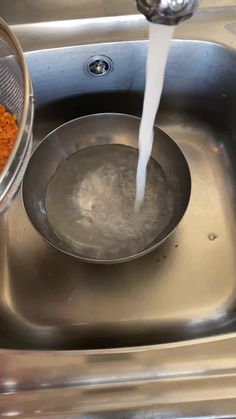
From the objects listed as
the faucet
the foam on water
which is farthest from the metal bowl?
the faucet

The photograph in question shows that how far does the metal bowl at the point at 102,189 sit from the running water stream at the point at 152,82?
44 mm

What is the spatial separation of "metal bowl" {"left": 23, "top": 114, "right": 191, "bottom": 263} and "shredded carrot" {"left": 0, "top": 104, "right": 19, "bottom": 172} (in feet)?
0.25

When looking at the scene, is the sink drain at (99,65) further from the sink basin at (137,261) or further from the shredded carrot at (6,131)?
the shredded carrot at (6,131)

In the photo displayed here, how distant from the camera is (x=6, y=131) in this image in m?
0.69

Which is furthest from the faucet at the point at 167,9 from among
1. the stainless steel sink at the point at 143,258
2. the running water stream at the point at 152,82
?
the stainless steel sink at the point at 143,258

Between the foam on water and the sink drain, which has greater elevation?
the sink drain

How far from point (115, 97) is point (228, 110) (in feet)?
0.63

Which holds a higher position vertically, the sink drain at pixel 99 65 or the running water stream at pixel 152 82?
the sink drain at pixel 99 65

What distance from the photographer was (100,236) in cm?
73

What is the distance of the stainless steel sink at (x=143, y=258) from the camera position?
684 millimetres

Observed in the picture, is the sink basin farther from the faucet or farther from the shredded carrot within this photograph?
the faucet

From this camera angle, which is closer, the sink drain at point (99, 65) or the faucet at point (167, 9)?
the faucet at point (167, 9)

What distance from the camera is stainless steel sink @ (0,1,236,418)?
684mm

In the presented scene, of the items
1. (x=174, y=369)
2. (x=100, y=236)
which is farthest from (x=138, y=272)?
(x=174, y=369)
